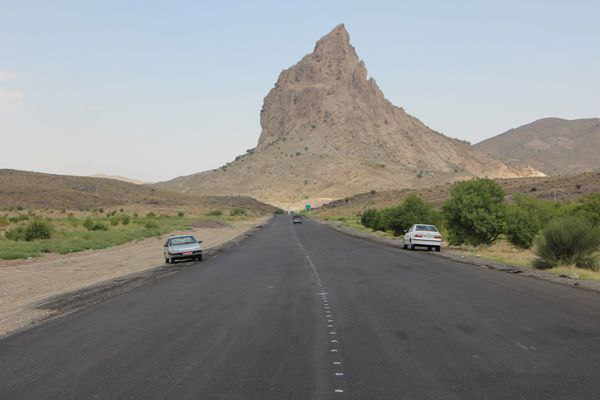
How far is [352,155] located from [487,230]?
15053 centimetres

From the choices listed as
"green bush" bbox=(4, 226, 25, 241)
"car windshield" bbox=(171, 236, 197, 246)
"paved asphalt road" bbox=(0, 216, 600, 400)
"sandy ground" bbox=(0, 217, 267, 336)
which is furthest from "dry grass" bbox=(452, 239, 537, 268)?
"green bush" bbox=(4, 226, 25, 241)

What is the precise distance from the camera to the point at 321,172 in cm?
Answer: 18250

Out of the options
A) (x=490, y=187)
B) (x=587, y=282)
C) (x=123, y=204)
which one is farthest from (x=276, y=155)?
(x=587, y=282)

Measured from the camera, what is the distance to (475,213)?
1415 inches

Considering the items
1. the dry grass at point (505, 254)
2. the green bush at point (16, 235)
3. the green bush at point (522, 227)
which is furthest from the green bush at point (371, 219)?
the green bush at point (16, 235)

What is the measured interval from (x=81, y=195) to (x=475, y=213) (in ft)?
376

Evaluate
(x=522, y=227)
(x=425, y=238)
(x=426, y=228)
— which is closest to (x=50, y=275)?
(x=425, y=238)

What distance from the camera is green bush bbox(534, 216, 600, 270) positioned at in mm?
24609

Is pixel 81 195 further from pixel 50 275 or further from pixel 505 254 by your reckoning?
pixel 505 254

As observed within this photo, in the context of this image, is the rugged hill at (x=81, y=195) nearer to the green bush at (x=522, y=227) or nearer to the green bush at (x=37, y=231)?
the green bush at (x=37, y=231)

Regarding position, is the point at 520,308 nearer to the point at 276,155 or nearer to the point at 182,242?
the point at 182,242

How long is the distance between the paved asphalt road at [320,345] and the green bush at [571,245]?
7.06 meters

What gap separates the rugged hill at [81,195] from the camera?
122688 millimetres

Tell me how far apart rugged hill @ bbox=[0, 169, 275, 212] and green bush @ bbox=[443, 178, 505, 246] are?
309 ft
